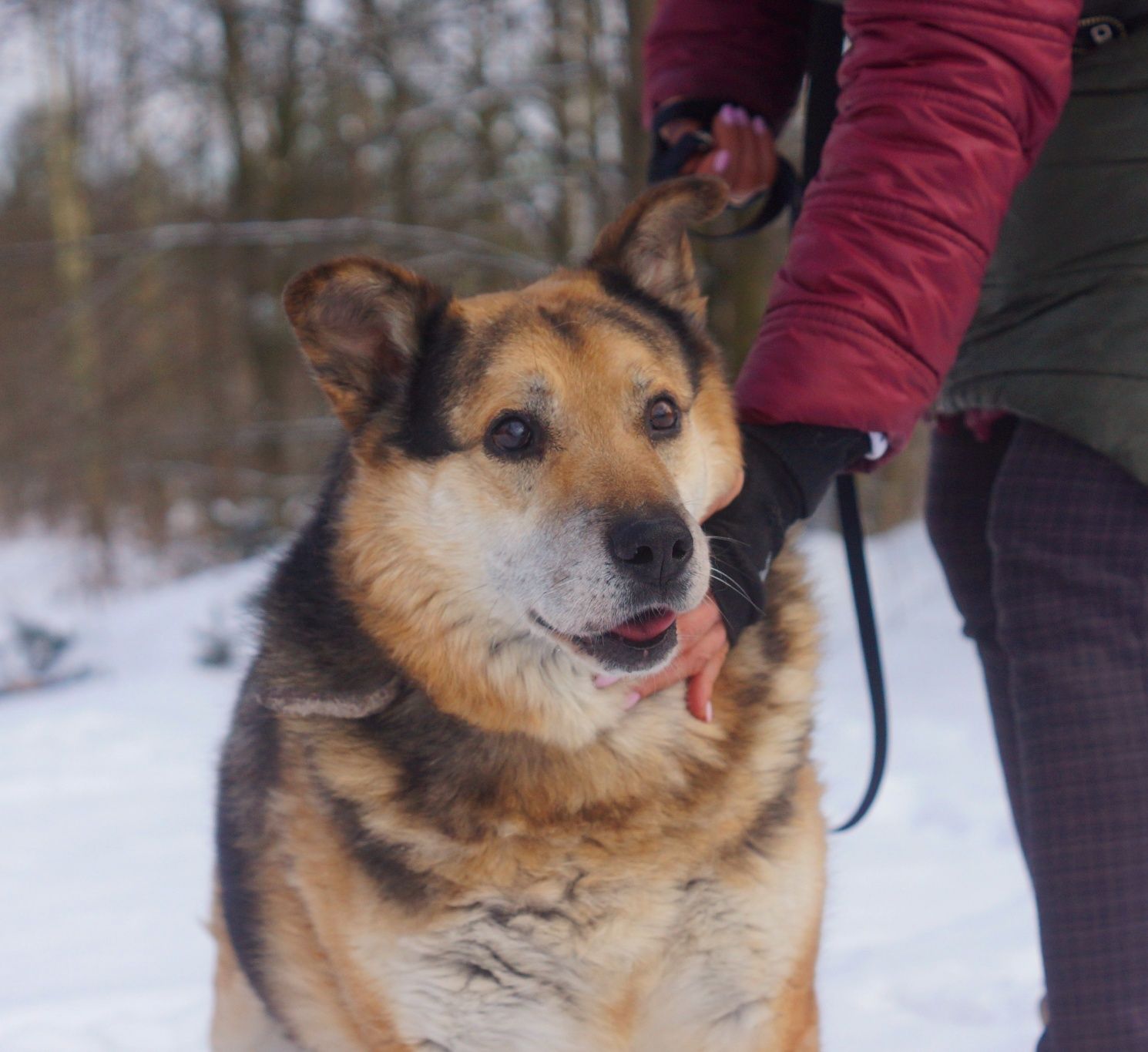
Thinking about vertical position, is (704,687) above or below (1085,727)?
→ below

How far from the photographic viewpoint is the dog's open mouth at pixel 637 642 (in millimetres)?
1866

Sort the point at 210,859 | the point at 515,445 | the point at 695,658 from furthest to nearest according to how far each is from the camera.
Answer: the point at 210,859 < the point at 515,445 < the point at 695,658

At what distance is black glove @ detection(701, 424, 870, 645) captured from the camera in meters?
1.87

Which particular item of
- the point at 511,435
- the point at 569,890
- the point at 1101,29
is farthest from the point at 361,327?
the point at 1101,29

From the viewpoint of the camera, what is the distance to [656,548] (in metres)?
1.81

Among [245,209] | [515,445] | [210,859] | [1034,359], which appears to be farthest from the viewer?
[245,209]

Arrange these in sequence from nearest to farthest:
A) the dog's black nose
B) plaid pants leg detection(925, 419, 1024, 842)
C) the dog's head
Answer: the dog's black nose < the dog's head < plaid pants leg detection(925, 419, 1024, 842)

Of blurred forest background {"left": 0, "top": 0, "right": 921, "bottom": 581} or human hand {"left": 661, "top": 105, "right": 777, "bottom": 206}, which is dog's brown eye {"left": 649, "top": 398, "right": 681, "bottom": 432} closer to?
human hand {"left": 661, "top": 105, "right": 777, "bottom": 206}

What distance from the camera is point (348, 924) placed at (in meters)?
1.93

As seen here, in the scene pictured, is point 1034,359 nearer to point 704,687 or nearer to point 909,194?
point 909,194

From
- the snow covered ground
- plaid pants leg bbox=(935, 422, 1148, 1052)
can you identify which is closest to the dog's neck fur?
the snow covered ground

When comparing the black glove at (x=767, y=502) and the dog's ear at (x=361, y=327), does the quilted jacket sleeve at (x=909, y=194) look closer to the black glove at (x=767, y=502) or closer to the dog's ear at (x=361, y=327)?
the black glove at (x=767, y=502)

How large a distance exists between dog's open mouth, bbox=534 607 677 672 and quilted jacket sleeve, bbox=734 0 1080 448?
39 centimetres

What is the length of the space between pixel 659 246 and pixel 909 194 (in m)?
0.66
